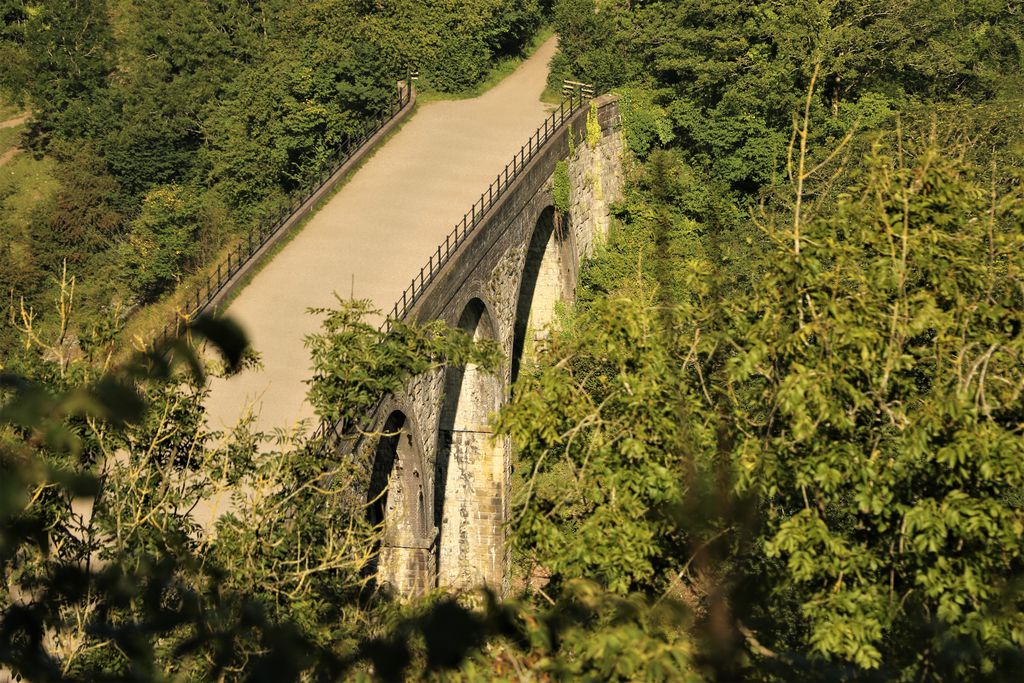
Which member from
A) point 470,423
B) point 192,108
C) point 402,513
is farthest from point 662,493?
point 192,108

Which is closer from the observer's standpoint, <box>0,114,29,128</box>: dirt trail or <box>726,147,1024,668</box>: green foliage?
<box>726,147,1024,668</box>: green foliage

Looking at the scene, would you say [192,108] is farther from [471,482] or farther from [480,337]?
[471,482]

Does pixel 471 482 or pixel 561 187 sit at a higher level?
pixel 561 187

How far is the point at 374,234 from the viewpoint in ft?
88.2

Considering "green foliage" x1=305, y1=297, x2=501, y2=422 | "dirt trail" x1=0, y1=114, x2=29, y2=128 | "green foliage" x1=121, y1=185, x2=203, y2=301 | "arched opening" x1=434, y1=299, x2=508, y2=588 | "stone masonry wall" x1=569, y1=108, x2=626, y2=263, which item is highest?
"green foliage" x1=305, y1=297, x2=501, y2=422

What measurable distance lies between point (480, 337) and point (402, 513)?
18.8ft

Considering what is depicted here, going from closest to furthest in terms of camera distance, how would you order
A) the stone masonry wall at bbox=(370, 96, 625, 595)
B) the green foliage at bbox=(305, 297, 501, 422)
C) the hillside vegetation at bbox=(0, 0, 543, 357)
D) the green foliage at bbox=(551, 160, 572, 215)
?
the green foliage at bbox=(305, 297, 501, 422) < the stone masonry wall at bbox=(370, 96, 625, 595) < the green foliage at bbox=(551, 160, 572, 215) < the hillside vegetation at bbox=(0, 0, 543, 357)

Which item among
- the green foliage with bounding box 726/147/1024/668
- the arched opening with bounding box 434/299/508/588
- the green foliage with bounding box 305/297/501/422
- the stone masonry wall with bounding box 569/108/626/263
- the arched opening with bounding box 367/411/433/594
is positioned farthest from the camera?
the stone masonry wall with bounding box 569/108/626/263

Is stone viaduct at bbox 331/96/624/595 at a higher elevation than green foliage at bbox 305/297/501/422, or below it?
below

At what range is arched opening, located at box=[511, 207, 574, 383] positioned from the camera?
33.3 meters

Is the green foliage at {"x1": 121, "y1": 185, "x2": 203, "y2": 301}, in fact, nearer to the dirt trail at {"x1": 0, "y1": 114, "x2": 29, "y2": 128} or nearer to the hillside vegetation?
the hillside vegetation

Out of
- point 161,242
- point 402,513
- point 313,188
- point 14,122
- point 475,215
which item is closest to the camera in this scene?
point 402,513

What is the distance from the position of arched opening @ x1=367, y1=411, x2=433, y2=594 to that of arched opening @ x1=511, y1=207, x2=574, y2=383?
8.98 m

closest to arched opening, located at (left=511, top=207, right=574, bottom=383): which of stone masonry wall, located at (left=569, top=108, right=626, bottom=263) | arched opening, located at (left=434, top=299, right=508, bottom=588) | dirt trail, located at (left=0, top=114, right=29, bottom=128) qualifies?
stone masonry wall, located at (left=569, top=108, right=626, bottom=263)
